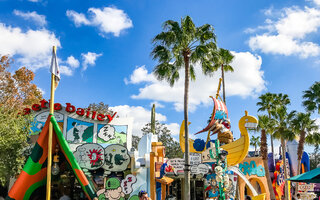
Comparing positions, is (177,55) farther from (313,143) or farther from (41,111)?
(313,143)

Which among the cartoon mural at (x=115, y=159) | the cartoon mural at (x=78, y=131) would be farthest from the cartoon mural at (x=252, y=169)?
the cartoon mural at (x=78, y=131)

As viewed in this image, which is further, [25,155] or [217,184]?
[25,155]

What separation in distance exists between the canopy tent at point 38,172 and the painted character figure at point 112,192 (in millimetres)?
529

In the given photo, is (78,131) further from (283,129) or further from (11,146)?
(283,129)

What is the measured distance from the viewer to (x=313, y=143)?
25.0 metres

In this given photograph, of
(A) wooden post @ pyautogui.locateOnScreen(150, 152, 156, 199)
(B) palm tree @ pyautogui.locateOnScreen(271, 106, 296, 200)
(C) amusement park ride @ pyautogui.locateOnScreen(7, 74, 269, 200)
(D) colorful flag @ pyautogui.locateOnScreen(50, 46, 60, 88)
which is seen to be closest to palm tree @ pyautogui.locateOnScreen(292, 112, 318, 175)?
(B) palm tree @ pyautogui.locateOnScreen(271, 106, 296, 200)

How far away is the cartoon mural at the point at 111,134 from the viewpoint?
2248cm

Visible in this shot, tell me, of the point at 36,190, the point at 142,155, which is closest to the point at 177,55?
the point at 142,155

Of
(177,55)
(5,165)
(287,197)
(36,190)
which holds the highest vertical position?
(177,55)

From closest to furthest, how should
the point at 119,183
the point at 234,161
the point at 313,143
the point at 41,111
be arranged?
the point at 119,183 < the point at 234,161 < the point at 41,111 < the point at 313,143

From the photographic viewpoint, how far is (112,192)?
13.5 m

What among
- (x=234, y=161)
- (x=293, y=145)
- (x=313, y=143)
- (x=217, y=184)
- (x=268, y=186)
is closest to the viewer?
(x=217, y=184)

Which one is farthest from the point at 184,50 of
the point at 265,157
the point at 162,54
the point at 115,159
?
the point at 265,157

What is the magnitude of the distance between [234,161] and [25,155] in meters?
11.6
